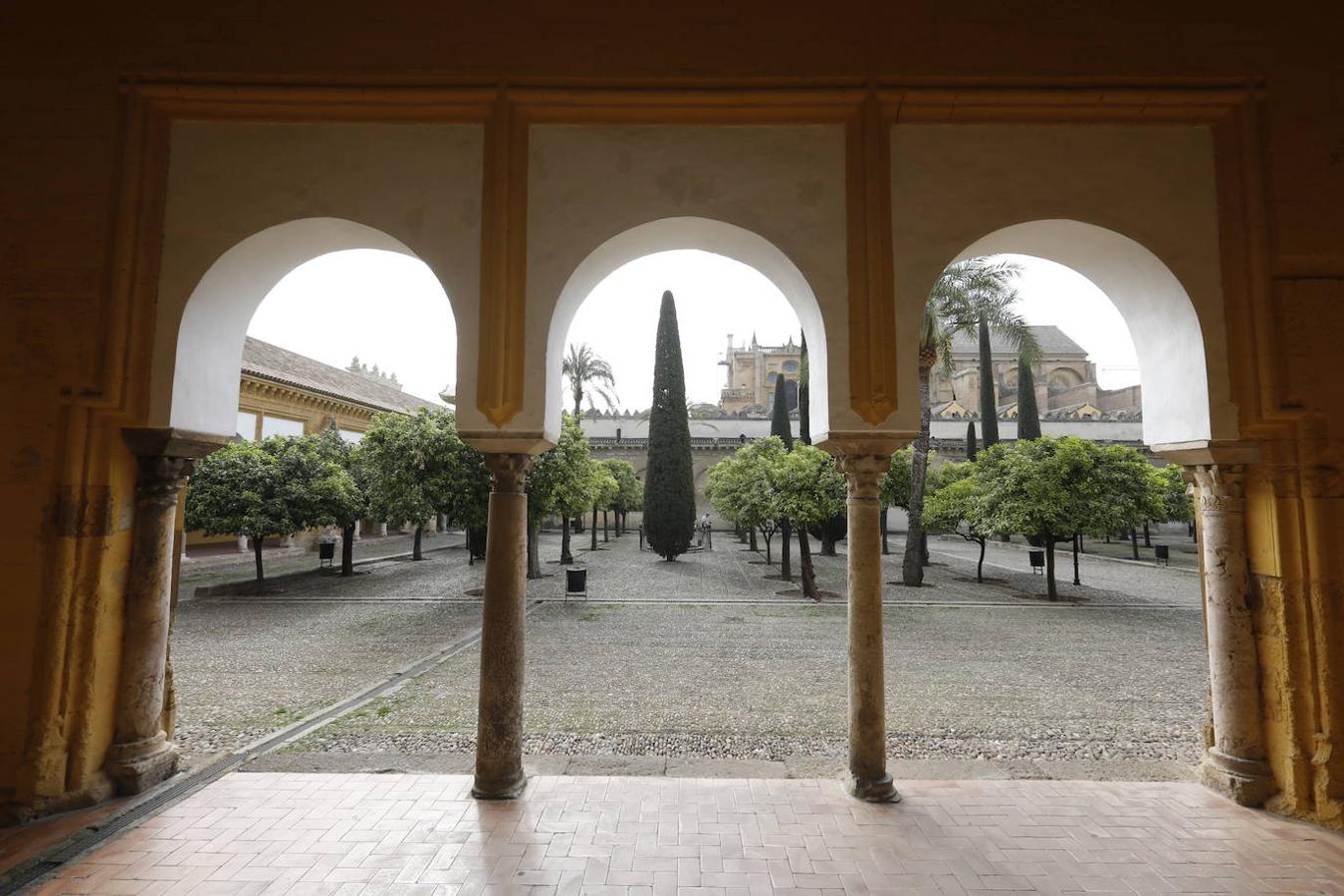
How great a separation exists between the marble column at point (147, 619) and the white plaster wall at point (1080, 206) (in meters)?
4.93

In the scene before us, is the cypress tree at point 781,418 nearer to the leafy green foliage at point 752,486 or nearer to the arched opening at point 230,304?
the leafy green foliage at point 752,486

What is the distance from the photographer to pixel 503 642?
413 cm

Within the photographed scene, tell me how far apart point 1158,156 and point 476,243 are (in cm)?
477

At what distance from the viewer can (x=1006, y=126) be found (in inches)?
174

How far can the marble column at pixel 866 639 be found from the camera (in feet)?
13.2

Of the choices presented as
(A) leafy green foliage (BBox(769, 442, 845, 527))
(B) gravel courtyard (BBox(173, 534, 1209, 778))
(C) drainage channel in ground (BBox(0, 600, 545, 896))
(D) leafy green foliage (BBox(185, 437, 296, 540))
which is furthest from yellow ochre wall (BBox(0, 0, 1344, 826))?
(D) leafy green foliage (BBox(185, 437, 296, 540))

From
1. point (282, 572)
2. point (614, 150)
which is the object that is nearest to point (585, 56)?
point (614, 150)

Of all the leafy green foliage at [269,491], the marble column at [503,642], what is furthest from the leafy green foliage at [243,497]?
the marble column at [503,642]

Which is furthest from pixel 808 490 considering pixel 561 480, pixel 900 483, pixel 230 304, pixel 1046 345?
pixel 1046 345

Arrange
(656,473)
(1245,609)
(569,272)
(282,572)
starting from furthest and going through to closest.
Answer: (656,473)
(282,572)
(569,272)
(1245,609)

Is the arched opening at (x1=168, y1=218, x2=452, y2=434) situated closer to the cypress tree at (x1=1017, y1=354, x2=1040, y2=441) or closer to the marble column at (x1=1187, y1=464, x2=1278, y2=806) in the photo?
the marble column at (x1=1187, y1=464, x2=1278, y2=806)

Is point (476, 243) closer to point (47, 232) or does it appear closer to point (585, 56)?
point (585, 56)

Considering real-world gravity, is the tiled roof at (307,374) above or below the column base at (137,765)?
above

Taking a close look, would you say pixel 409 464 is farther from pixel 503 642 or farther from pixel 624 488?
pixel 624 488
